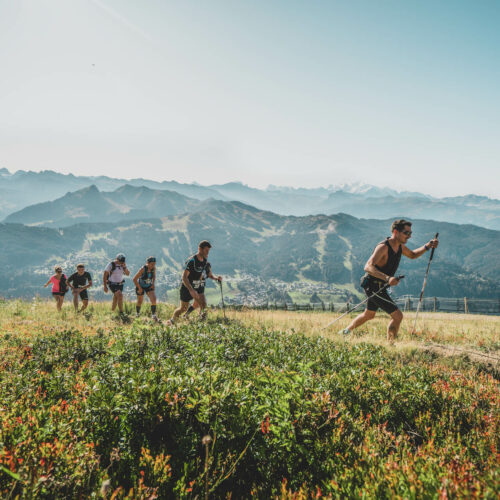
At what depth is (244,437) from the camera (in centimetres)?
276

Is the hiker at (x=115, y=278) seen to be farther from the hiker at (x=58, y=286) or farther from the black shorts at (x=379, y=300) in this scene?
the black shorts at (x=379, y=300)

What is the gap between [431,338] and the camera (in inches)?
313

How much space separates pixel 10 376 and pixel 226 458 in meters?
3.32

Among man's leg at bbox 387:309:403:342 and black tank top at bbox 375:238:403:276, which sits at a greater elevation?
black tank top at bbox 375:238:403:276

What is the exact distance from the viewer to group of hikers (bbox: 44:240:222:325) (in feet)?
30.6

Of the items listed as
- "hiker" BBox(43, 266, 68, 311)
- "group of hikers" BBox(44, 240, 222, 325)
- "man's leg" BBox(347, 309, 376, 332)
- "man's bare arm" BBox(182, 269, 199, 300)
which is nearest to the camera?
"man's leg" BBox(347, 309, 376, 332)

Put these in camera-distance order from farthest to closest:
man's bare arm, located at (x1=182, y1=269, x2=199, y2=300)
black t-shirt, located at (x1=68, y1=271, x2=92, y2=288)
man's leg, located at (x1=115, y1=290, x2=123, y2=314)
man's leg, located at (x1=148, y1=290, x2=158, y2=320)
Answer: black t-shirt, located at (x1=68, y1=271, x2=92, y2=288)
man's leg, located at (x1=115, y1=290, x2=123, y2=314)
man's leg, located at (x1=148, y1=290, x2=158, y2=320)
man's bare arm, located at (x1=182, y1=269, x2=199, y2=300)

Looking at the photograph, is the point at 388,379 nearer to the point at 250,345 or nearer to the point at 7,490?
the point at 250,345

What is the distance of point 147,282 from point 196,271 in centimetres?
285

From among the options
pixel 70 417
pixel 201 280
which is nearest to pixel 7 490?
pixel 70 417

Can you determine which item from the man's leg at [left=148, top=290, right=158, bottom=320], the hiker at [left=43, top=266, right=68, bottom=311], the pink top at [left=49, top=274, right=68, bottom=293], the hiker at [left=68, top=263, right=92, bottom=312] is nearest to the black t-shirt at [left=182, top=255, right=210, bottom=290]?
the man's leg at [left=148, top=290, right=158, bottom=320]

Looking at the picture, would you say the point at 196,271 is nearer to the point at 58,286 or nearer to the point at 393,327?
the point at 393,327

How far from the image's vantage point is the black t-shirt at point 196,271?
929 cm

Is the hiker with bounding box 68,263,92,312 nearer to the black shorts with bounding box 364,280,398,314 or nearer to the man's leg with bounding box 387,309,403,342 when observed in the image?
the black shorts with bounding box 364,280,398,314
